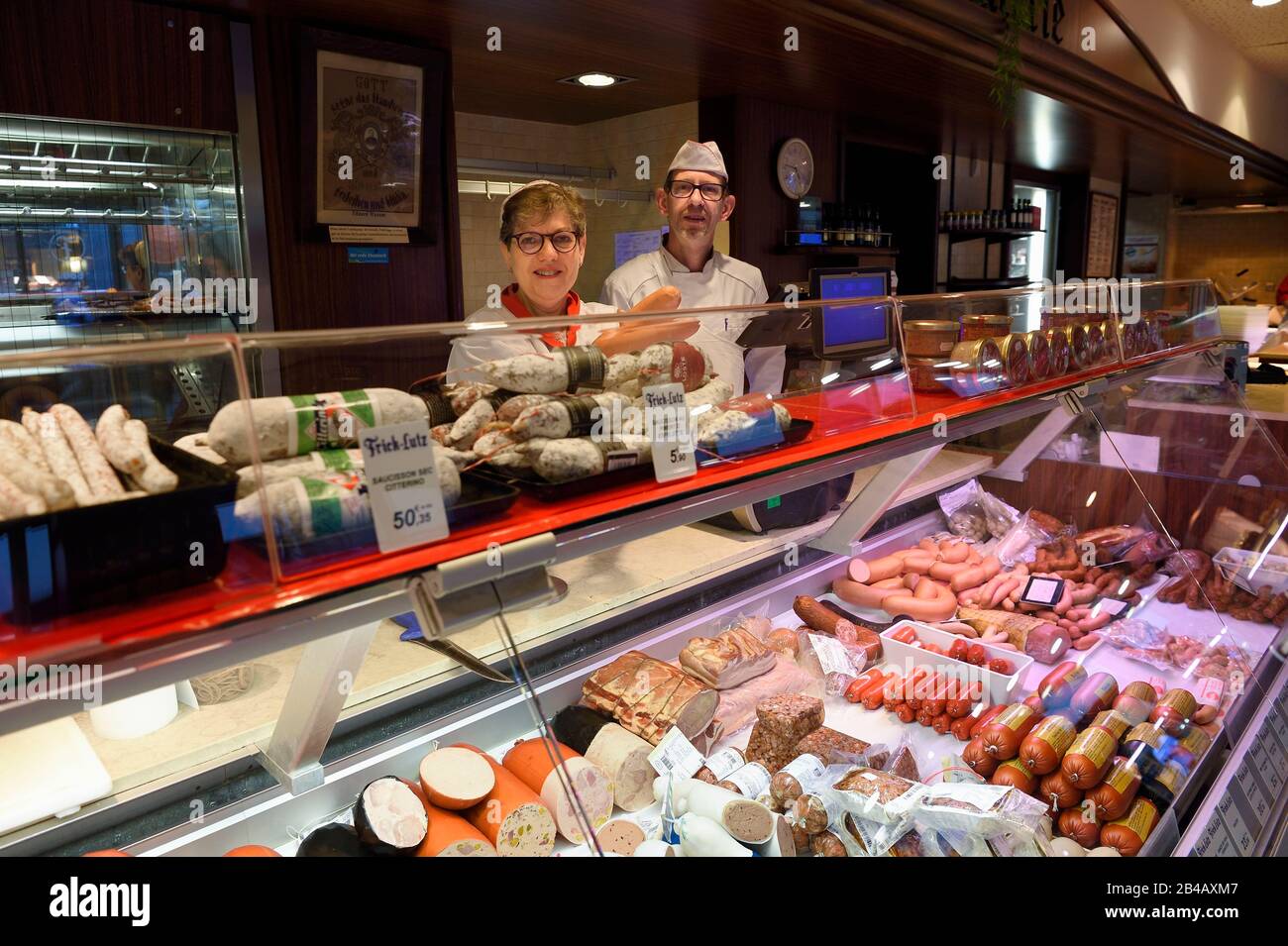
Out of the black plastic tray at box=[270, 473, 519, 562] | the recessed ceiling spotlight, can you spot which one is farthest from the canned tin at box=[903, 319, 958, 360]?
the recessed ceiling spotlight

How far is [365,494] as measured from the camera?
0.95m

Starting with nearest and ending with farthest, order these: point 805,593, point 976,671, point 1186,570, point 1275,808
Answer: point 1275,808, point 976,671, point 805,593, point 1186,570

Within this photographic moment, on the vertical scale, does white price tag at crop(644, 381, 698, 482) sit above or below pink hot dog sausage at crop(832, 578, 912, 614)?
above

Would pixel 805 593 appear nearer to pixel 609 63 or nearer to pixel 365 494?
pixel 365 494

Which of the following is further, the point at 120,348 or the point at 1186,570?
the point at 1186,570

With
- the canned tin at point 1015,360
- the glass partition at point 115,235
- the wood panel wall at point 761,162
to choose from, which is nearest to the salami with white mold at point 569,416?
the canned tin at point 1015,360

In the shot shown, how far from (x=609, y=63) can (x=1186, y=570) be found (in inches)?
125

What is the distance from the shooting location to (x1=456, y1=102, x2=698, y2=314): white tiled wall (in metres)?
5.32

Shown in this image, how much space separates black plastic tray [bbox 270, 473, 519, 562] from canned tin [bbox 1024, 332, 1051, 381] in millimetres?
1638

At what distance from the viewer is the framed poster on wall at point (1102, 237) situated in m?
8.95

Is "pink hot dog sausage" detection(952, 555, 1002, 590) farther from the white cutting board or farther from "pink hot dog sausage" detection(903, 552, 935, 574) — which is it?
the white cutting board

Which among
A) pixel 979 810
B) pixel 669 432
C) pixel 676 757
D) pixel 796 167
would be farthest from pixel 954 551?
pixel 796 167

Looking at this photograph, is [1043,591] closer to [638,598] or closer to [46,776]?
[638,598]
